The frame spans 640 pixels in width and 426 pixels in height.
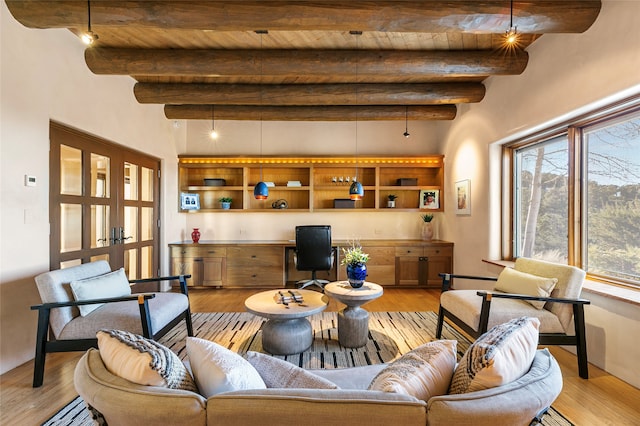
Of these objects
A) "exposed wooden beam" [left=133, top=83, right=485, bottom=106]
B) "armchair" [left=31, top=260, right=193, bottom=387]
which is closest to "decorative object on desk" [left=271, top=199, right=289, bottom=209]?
"exposed wooden beam" [left=133, top=83, right=485, bottom=106]

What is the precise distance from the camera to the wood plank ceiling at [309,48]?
8.20 ft

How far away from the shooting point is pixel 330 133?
225 inches

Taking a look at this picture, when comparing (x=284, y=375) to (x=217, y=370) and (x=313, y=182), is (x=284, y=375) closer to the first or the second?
(x=217, y=370)

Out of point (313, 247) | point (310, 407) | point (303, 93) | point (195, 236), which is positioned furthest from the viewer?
point (195, 236)

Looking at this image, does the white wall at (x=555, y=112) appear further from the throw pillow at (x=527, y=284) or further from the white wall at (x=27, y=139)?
the white wall at (x=27, y=139)

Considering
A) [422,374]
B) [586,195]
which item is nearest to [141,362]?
[422,374]

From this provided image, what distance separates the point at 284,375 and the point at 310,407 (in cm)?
44

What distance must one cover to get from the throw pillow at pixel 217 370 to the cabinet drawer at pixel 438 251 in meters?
4.47

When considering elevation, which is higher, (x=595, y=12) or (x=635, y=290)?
(x=595, y=12)

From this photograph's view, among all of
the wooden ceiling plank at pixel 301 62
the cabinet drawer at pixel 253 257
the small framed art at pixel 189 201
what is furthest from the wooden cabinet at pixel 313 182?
the wooden ceiling plank at pixel 301 62

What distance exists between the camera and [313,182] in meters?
5.64

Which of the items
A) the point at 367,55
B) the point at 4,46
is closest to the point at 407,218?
the point at 367,55

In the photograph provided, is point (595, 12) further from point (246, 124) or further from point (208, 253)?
point (208, 253)

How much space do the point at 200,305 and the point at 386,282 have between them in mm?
2985
